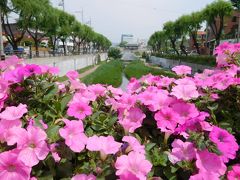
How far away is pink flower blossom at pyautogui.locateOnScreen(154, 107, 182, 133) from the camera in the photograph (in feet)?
4.86

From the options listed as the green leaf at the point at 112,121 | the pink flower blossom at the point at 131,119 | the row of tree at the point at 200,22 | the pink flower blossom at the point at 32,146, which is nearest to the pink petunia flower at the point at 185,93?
the pink flower blossom at the point at 131,119

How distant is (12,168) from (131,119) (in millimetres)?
553

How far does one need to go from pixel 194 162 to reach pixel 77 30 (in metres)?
58.3

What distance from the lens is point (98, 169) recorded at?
1269mm

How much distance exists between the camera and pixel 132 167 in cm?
122

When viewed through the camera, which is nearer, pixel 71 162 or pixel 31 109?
pixel 71 162

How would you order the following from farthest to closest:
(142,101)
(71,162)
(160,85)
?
1. (160,85)
2. (142,101)
3. (71,162)

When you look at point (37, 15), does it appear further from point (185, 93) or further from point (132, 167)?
point (132, 167)

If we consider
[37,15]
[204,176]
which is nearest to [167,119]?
[204,176]

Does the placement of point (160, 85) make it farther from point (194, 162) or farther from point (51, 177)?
point (51, 177)

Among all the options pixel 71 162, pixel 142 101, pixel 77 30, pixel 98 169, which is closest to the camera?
pixel 98 169

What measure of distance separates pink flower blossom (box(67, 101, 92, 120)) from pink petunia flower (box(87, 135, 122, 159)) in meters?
0.24

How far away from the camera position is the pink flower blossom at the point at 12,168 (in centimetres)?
124

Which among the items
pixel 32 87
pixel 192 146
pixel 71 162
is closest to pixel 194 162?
pixel 192 146
